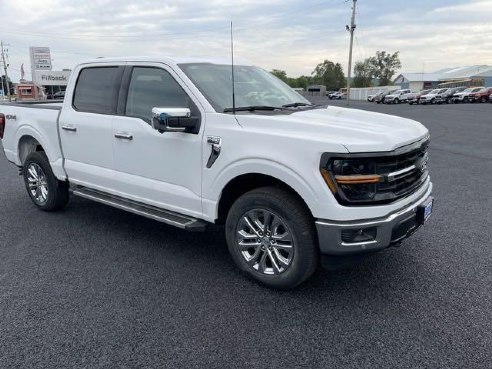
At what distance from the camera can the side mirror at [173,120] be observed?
357 centimetres

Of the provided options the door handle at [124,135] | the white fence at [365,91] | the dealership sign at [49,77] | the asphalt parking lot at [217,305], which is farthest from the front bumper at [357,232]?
the white fence at [365,91]

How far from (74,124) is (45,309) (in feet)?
7.71

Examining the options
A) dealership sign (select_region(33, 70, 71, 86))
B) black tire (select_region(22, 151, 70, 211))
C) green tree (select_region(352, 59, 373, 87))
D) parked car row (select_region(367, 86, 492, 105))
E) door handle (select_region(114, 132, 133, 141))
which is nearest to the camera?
door handle (select_region(114, 132, 133, 141))

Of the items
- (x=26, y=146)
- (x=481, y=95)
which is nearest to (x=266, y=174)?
(x=26, y=146)

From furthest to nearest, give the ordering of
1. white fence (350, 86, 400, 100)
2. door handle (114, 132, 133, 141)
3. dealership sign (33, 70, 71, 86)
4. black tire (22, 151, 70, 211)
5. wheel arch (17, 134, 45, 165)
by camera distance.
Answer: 1. white fence (350, 86, 400, 100)
2. dealership sign (33, 70, 71, 86)
3. wheel arch (17, 134, 45, 165)
4. black tire (22, 151, 70, 211)
5. door handle (114, 132, 133, 141)

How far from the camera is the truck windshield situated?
3955 mm

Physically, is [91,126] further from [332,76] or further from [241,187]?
[332,76]

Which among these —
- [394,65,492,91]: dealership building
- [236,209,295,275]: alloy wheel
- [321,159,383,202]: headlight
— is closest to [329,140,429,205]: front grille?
[321,159,383,202]: headlight

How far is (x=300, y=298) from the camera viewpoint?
3506mm

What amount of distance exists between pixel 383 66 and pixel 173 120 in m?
117

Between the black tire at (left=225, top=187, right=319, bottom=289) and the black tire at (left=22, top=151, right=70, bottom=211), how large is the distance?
2.92m

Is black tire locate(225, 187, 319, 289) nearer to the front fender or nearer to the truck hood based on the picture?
the front fender

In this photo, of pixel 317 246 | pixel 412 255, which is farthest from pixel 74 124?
pixel 412 255

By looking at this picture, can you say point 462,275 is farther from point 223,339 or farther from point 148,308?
point 148,308
